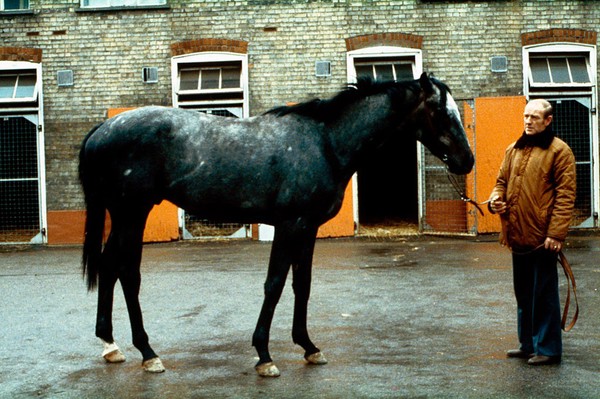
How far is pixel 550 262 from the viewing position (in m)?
6.56

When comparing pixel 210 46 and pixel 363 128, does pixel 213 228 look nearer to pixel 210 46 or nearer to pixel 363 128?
pixel 210 46

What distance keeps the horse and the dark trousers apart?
2.92ft

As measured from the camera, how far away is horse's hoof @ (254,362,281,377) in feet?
20.1

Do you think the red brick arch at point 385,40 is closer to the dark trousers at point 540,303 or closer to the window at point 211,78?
the window at point 211,78

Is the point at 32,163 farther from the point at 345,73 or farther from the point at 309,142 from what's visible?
the point at 309,142

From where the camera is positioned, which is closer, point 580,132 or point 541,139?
point 541,139

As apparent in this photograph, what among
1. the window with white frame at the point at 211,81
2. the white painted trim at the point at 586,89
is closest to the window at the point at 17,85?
the window with white frame at the point at 211,81

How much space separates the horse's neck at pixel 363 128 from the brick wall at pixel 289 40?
35.5 feet

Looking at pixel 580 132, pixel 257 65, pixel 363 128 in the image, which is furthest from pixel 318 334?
pixel 580 132

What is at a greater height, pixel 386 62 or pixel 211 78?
pixel 386 62

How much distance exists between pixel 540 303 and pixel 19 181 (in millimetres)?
13358

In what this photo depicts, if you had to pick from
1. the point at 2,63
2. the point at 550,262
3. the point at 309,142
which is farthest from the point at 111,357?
the point at 2,63

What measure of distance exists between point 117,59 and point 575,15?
362 inches

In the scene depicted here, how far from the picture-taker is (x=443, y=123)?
6527 mm
